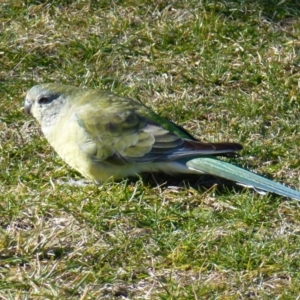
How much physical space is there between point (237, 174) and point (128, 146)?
0.70 m

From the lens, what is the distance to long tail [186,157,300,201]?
5.29 metres

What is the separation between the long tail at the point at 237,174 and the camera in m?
5.29

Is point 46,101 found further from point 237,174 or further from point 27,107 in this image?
point 237,174

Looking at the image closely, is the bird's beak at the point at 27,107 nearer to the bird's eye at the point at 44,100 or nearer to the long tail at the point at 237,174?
the bird's eye at the point at 44,100

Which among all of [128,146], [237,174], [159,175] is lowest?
[159,175]

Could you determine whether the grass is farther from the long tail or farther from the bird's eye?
the bird's eye

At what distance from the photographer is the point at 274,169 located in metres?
5.77

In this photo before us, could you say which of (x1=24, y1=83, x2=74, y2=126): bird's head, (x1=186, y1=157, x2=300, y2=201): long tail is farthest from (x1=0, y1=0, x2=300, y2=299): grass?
(x1=24, y1=83, x2=74, y2=126): bird's head

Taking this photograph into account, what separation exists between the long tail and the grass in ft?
0.26

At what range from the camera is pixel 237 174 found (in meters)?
5.40

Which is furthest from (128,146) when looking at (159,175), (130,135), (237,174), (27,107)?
(27,107)

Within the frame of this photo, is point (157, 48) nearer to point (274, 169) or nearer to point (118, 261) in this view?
point (274, 169)

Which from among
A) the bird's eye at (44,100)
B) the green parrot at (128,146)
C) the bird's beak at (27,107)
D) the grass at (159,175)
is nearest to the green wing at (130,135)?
the green parrot at (128,146)

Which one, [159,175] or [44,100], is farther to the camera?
[44,100]
